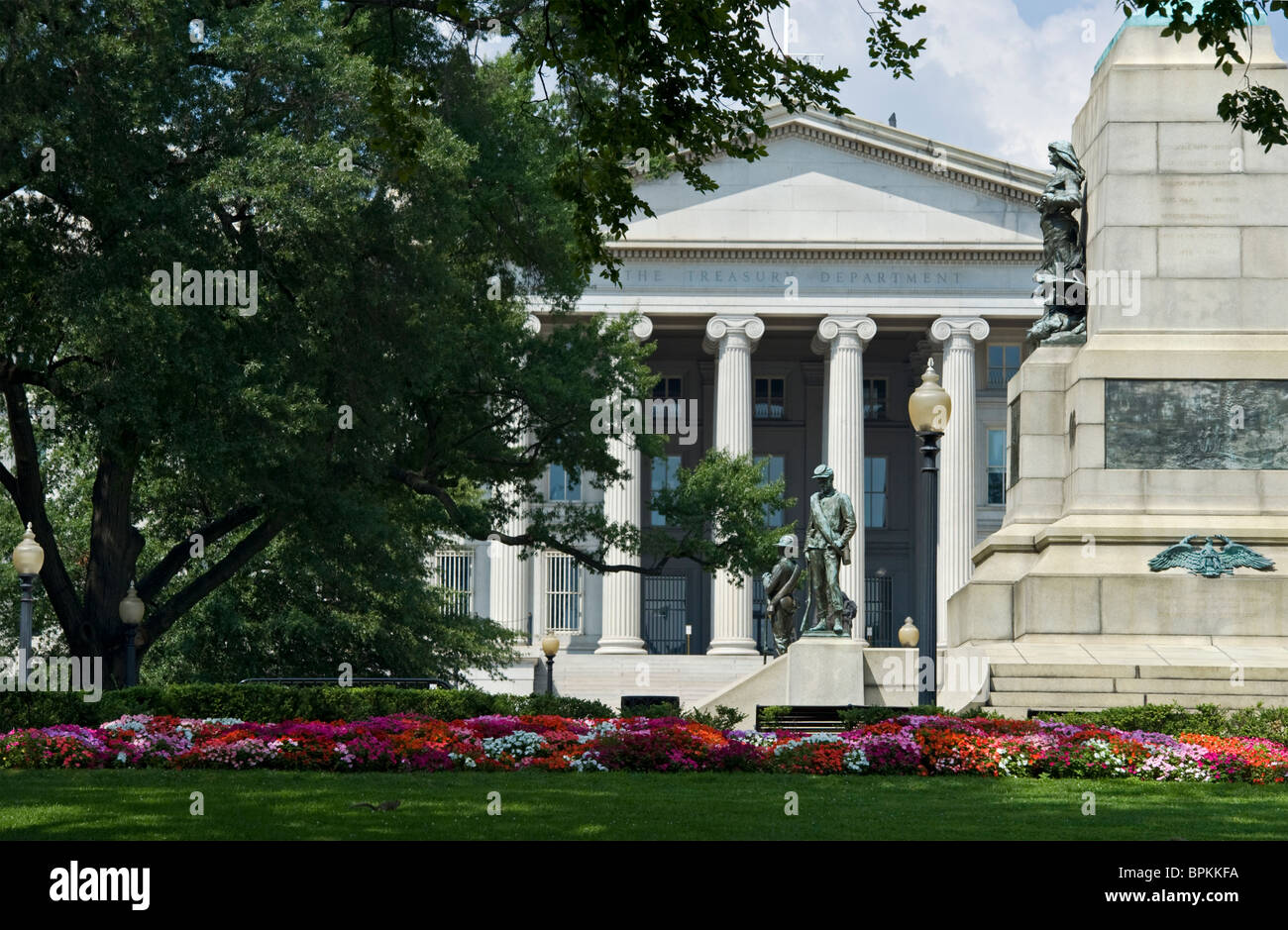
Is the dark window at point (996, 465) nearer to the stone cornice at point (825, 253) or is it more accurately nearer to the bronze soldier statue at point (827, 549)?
the stone cornice at point (825, 253)

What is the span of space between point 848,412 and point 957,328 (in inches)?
209

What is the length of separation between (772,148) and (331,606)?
34.7 m

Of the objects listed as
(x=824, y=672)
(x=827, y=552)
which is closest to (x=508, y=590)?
(x=827, y=552)

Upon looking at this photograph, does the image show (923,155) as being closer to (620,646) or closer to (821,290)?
(821,290)

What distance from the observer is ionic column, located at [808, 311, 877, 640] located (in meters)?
70.6

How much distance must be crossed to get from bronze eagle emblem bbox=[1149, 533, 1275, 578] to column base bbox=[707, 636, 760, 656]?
158ft

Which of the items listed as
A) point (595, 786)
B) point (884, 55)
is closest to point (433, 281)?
point (884, 55)

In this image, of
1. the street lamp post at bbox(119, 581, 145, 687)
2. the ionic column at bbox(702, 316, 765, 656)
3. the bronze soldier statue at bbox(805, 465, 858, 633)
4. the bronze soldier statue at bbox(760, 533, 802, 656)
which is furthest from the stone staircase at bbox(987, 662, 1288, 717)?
the ionic column at bbox(702, 316, 765, 656)

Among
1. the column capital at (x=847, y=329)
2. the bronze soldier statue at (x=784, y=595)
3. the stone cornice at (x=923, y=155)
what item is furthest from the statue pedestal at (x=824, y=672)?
the stone cornice at (x=923, y=155)

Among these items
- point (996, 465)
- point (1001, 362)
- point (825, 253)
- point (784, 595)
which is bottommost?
point (784, 595)

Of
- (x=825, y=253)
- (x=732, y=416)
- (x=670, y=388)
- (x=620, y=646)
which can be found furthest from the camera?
(x=670, y=388)

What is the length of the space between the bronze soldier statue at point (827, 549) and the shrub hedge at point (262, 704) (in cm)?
384

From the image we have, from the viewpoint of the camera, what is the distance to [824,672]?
2861 cm

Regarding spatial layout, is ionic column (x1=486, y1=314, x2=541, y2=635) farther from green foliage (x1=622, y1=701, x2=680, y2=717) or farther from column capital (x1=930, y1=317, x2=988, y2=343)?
green foliage (x1=622, y1=701, x2=680, y2=717)
